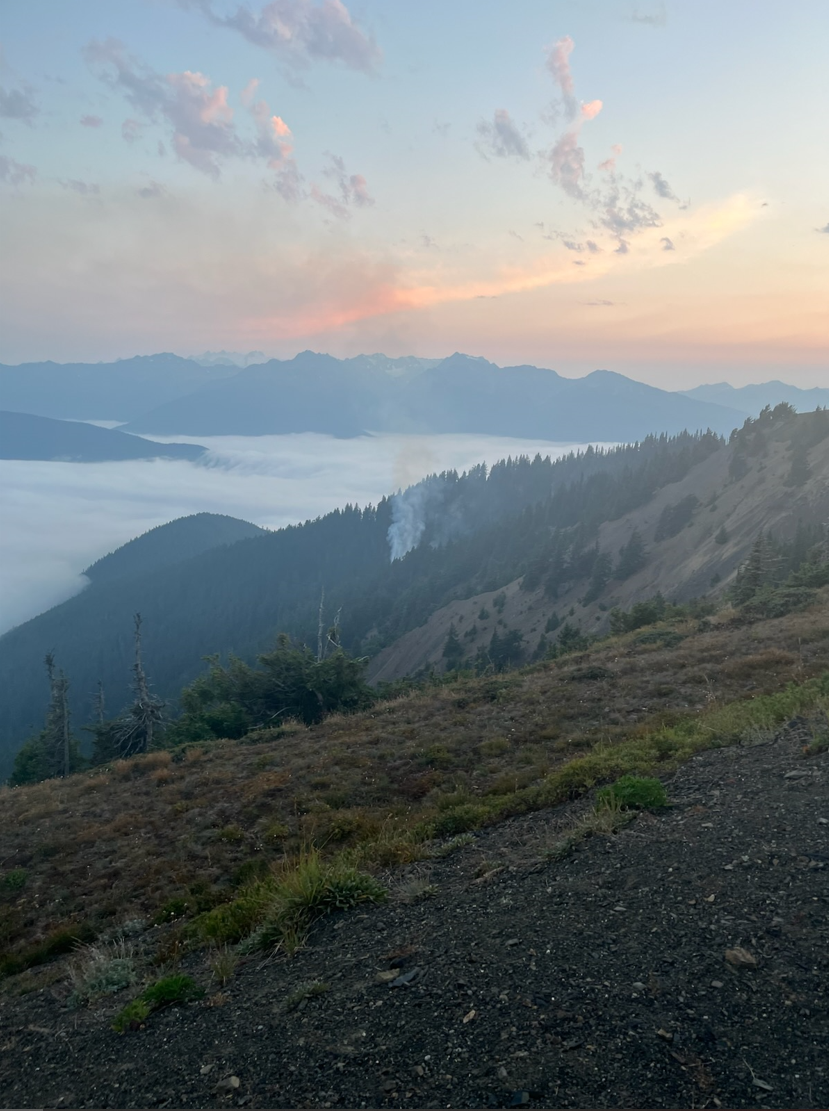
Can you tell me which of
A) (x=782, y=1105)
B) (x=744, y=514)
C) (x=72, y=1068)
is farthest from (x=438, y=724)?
(x=744, y=514)

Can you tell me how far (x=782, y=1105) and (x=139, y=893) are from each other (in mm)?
8868

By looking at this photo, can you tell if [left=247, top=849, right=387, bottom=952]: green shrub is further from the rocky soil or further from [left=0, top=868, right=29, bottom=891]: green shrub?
[left=0, top=868, right=29, bottom=891]: green shrub

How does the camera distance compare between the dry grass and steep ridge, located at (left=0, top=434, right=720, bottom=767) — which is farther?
steep ridge, located at (left=0, top=434, right=720, bottom=767)

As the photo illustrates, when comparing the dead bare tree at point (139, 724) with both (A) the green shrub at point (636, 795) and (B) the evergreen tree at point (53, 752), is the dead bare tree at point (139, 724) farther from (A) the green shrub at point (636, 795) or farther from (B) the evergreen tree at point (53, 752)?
(A) the green shrub at point (636, 795)

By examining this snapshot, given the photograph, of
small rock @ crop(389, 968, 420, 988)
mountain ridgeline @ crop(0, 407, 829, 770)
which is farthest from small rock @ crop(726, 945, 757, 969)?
mountain ridgeline @ crop(0, 407, 829, 770)

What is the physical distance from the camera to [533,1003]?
4.74 metres

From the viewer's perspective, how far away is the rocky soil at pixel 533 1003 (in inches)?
161

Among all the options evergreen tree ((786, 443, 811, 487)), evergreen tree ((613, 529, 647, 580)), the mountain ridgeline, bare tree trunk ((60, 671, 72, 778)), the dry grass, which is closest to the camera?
the dry grass

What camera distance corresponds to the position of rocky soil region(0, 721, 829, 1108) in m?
4.09

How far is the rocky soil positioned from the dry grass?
234 cm

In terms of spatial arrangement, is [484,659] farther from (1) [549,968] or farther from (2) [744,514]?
(1) [549,968]

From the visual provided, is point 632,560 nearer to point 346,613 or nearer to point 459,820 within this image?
point 346,613

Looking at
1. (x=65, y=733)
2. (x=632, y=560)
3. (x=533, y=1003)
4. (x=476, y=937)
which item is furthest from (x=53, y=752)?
(x=632, y=560)

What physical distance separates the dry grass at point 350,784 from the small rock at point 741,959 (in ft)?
13.9
